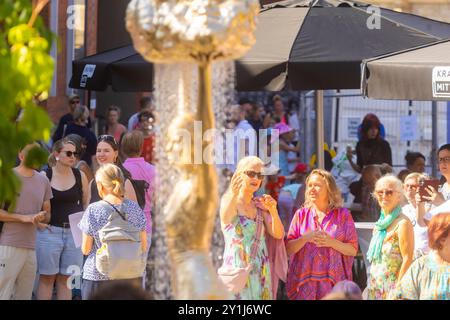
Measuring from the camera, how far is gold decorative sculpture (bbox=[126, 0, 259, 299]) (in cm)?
389

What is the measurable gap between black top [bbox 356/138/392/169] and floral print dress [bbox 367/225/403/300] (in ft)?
20.3

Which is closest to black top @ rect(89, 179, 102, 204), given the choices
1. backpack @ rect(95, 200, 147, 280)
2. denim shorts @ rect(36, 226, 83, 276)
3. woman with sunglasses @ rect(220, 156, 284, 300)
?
denim shorts @ rect(36, 226, 83, 276)

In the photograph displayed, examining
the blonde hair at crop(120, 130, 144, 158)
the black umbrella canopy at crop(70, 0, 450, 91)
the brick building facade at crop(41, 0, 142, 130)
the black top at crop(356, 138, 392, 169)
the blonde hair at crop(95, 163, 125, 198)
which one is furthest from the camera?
the brick building facade at crop(41, 0, 142, 130)

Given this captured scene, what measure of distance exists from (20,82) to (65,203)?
19.6 ft

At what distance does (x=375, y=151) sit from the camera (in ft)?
46.9

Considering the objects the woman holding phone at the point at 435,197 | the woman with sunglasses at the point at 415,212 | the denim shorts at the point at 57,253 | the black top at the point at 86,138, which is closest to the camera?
the woman with sunglasses at the point at 415,212

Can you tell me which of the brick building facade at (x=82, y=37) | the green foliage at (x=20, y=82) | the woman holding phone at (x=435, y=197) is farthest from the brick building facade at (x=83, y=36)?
the green foliage at (x=20, y=82)

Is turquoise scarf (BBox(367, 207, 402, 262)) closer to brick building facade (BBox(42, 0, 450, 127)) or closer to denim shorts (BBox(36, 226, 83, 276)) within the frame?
denim shorts (BBox(36, 226, 83, 276))

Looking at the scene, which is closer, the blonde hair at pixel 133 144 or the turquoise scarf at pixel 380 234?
the turquoise scarf at pixel 380 234

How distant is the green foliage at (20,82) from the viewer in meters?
3.81

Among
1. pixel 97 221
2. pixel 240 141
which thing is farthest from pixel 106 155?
pixel 240 141

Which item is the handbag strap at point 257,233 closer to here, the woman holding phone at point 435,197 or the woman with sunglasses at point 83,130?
the woman holding phone at point 435,197
